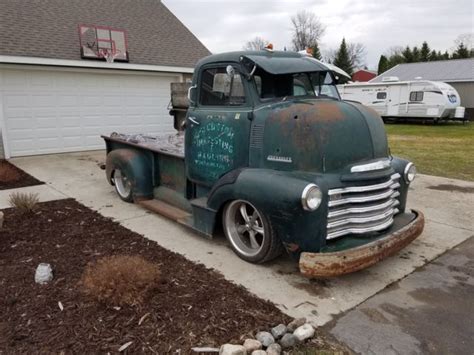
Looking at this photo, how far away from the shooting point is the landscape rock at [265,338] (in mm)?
2706

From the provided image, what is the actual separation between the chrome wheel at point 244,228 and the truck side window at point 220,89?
1113mm

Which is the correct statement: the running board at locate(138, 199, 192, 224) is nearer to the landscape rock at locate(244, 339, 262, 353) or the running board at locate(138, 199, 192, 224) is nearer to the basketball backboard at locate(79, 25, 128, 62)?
the landscape rock at locate(244, 339, 262, 353)

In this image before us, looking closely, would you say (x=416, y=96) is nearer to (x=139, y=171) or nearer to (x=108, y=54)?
A: (x=108, y=54)

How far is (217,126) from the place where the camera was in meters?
4.28

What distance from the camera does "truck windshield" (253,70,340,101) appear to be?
404 cm

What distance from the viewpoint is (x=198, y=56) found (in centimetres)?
1390

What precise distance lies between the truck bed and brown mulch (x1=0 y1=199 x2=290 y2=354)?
147 centimetres

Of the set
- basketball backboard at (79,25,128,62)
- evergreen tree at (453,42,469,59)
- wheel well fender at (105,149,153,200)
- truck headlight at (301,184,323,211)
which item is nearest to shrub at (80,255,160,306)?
truck headlight at (301,184,323,211)

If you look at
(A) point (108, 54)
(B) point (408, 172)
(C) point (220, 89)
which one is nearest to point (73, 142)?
(A) point (108, 54)

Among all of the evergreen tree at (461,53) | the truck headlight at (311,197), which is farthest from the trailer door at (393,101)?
the evergreen tree at (461,53)

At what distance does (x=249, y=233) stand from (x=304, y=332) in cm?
142

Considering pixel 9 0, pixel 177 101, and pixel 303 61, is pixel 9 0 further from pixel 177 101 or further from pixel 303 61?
pixel 303 61

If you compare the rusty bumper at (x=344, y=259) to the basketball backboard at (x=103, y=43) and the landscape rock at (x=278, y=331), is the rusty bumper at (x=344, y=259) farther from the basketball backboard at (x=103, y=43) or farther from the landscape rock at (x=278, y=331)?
the basketball backboard at (x=103, y=43)

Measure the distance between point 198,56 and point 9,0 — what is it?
594 centimetres
